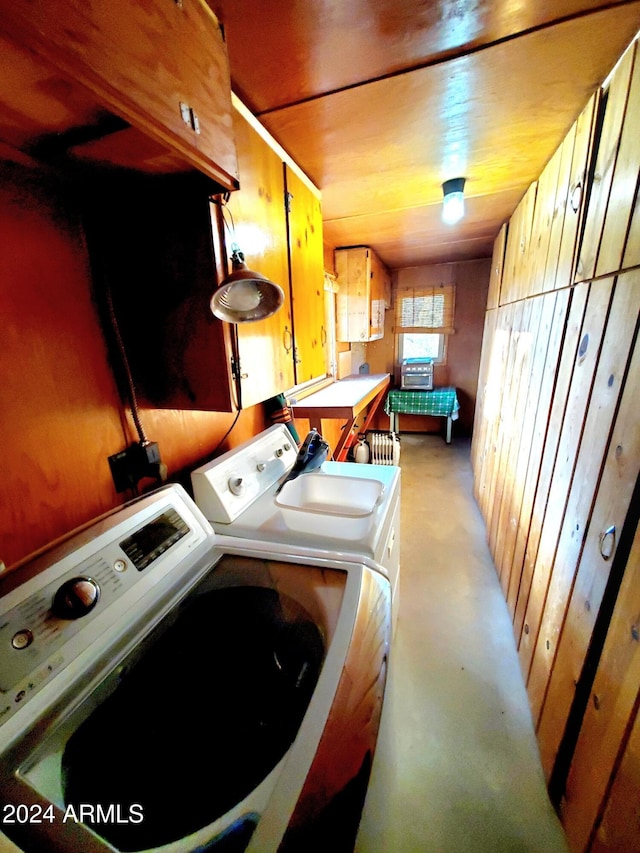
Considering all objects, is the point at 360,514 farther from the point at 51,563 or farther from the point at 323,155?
the point at 323,155

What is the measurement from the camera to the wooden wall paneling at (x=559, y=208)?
1.34 metres

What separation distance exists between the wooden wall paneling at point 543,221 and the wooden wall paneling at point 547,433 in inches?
18.5

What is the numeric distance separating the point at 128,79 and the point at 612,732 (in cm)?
181

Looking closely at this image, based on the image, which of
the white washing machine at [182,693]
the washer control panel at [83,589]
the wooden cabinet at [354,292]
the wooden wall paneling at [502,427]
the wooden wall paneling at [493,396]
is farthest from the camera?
the wooden cabinet at [354,292]

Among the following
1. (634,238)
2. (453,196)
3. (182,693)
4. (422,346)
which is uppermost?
(453,196)

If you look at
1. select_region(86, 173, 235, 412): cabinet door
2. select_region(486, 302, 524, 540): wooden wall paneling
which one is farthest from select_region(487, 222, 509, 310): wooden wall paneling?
select_region(86, 173, 235, 412): cabinet door

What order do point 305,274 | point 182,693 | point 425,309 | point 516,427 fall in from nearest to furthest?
point 182,693 → point 305,274 → point 516,427 → point 425,309

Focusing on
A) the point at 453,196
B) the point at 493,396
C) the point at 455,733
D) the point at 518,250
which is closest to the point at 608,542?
the point at 455,733

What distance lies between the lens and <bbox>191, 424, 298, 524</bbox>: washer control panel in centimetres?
116

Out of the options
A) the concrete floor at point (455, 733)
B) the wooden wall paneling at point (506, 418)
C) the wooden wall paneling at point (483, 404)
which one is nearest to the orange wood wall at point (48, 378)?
the concrete floor at point (455, 733)

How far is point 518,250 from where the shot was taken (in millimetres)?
2223

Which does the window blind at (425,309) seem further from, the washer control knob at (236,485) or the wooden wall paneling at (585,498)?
the washer control knob at (236,485)

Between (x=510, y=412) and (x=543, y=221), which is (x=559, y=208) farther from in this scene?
(x=510, y=412)

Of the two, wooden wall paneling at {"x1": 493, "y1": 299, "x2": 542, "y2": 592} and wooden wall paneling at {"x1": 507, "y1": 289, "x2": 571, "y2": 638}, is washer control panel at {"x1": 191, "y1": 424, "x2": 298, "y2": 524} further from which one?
wooden wall paneling at {"x1": 493, "y1": 299, "x2": 542, "y2": 592}
